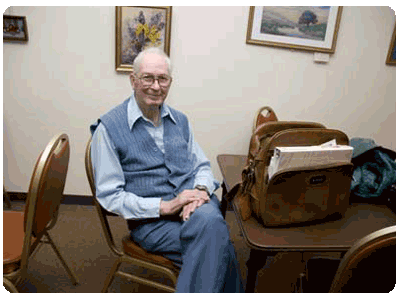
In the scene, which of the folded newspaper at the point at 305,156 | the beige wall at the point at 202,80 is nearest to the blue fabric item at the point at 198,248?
the folded newspaper at the point at 305,156

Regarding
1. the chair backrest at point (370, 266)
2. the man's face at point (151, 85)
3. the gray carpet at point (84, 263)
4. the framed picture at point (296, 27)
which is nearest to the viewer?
the chair backrest at point (370, 266)

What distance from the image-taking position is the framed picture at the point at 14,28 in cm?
229

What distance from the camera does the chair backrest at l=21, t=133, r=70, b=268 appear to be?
1109 millimetres

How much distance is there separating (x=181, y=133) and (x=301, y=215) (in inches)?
28.2

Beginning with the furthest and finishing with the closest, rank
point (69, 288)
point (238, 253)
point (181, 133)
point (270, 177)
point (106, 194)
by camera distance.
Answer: point (238, 253) → point (69, 288) → point (181, 133) → point (106, 194) → point (270, 177)

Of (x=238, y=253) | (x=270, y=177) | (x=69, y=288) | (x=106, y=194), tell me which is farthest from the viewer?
(x=238, y=253)

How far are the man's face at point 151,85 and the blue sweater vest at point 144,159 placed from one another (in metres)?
0.08

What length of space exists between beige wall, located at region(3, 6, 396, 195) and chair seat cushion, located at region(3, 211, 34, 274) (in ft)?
3.89

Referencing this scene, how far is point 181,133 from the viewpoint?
63.2 inches

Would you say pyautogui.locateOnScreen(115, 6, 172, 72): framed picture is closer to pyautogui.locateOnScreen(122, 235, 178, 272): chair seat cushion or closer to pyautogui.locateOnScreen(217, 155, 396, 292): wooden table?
pyautogui.locateOnScreen(122, 235, 178, 272): chair seat cushion

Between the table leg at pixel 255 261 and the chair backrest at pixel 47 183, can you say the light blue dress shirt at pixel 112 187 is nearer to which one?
the chair backrest at pixel 47 183

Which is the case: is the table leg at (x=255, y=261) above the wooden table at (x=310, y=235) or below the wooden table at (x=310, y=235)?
below
